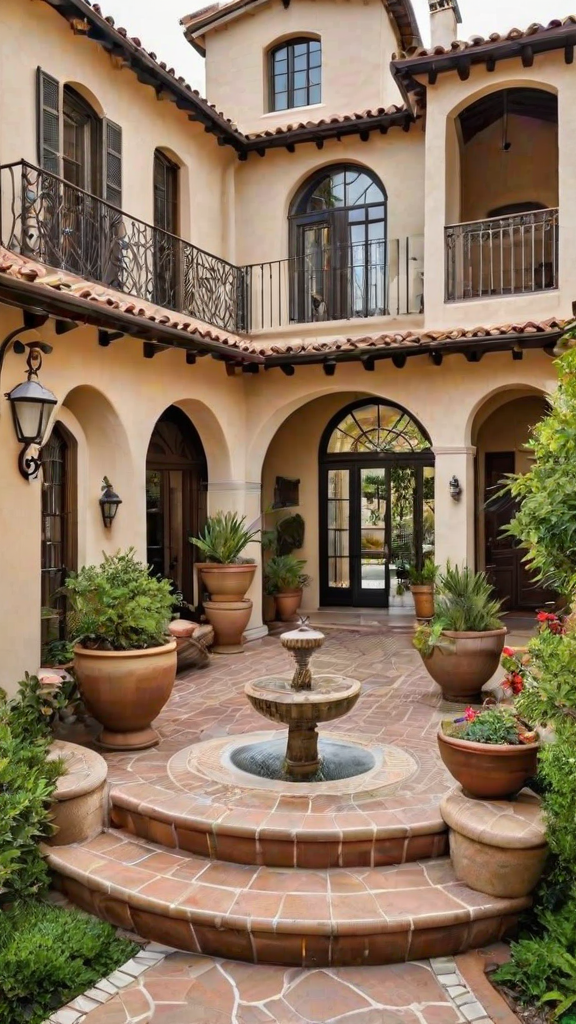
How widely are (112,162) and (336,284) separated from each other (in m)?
4.23

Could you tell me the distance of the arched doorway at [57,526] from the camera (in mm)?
8867

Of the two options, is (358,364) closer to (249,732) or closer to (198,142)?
(198,142)

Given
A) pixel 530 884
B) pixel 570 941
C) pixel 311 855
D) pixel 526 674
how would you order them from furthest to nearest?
pixel 526 674 → pixel 311 855 → pixel 530 884 → pixel 570 941

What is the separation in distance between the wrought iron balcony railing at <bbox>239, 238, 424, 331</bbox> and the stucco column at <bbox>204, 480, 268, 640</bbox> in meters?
2.77

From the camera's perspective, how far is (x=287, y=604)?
1363 centimetres

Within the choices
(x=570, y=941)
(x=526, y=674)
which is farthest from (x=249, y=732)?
(x=570, y=941)

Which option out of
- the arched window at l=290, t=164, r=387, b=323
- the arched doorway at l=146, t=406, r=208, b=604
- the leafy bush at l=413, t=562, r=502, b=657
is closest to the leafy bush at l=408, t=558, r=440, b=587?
the arched doorway at l=146, t=406, r=208, b=604

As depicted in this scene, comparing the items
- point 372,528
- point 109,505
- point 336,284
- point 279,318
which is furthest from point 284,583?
point 336,284

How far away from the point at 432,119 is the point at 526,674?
8.89 meters

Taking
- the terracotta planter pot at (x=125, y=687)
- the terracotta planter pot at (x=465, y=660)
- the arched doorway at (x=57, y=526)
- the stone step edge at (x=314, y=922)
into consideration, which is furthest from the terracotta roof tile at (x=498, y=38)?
the stone step edge at (x=314, y=922)

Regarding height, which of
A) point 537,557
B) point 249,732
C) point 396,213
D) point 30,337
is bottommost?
point 249,732

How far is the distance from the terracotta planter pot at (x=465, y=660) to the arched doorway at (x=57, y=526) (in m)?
4.26

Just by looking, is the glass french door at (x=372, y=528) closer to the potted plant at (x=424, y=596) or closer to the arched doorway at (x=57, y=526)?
the potted plant at (x=424, y=596)

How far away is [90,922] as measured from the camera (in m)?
4.57
